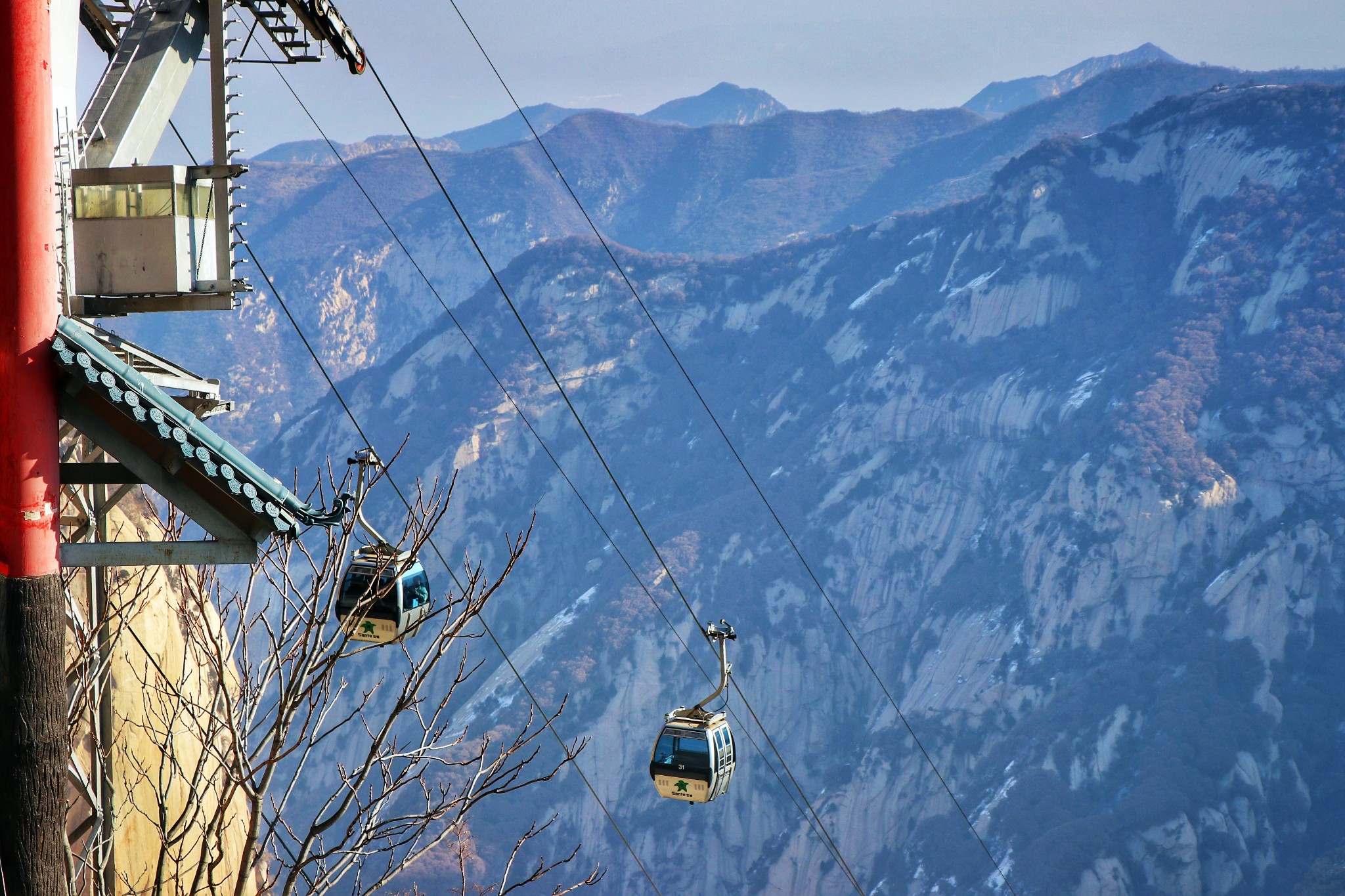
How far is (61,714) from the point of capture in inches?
178

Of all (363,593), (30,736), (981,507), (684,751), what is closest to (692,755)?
(684,751)

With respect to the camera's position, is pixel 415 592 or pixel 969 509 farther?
pixel 969 509

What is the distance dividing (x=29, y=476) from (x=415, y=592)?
274 inches

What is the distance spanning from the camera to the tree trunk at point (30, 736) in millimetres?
4379

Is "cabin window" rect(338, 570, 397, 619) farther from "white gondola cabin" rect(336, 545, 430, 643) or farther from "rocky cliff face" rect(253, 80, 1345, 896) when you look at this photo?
"rocky cliff face" rect(253, 80, 1345, 896)

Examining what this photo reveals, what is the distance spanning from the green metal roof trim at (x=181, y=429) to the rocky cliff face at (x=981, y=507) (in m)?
59.6

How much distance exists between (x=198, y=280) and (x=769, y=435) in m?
101

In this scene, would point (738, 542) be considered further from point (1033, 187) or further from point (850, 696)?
point (1033, 187)

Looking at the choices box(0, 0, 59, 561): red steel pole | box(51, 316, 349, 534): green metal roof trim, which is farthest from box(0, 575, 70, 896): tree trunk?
box(51, 316, 349, 534): green metal roof trim

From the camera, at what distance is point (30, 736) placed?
14.4 ft

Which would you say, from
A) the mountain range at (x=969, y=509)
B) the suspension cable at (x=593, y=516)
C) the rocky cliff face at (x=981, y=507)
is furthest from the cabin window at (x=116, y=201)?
the rocky cliff face at (x=981, y=507)

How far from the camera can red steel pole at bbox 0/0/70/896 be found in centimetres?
426

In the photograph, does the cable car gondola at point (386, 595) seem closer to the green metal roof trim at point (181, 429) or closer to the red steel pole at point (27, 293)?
the green metal roof trim at point (181, 429)

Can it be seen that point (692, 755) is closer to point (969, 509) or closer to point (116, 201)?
point (116, 201)
